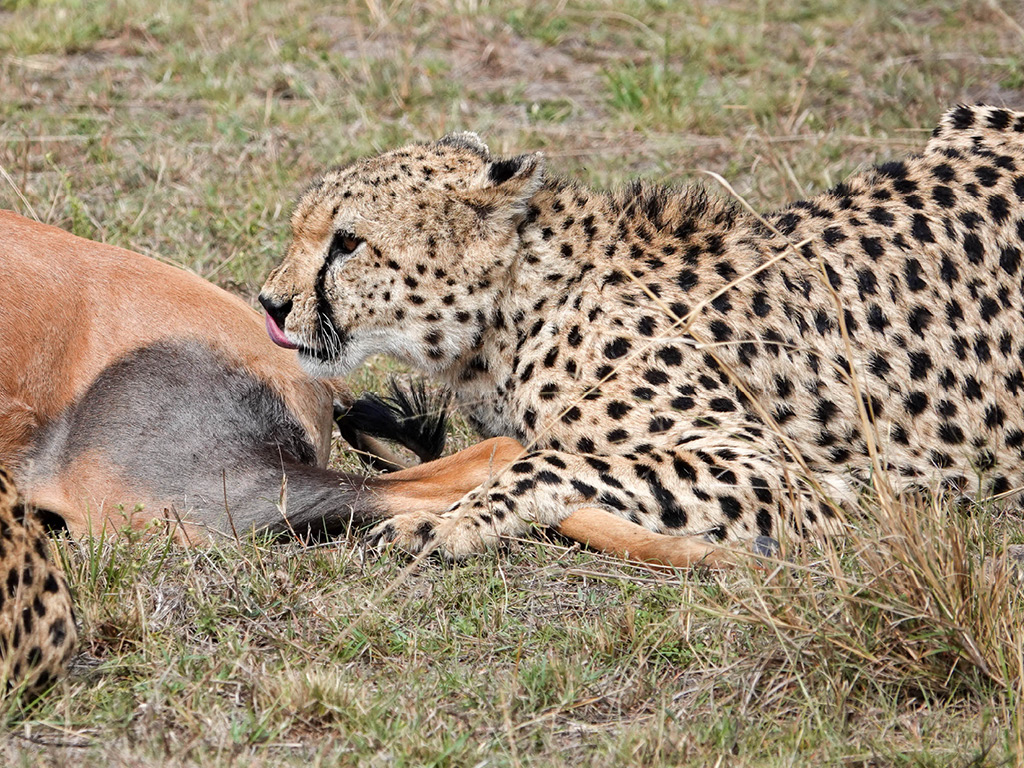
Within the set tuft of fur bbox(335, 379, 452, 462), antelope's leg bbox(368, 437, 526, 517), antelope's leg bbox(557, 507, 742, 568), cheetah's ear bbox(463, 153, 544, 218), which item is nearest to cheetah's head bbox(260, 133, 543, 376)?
cheetah's ear bbox(463, 153, 544, 218)

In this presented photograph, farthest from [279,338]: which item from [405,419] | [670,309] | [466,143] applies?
[670,309]

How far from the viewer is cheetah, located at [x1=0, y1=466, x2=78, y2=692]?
2.98 meters

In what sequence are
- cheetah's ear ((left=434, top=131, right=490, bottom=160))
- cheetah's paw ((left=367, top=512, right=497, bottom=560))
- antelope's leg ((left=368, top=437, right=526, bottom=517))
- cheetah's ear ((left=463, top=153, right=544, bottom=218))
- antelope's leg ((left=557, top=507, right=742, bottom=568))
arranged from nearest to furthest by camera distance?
antelope's leg ((left=557, top=507, right=742, bottom=568))
cheetah's paw ((left=367, top=512, right=497, bottom=560))
antelope's leg ((left=368, top=437, right=526, bottom=517))
cheetah's ear ((left=463, top=153, right=544, bottom=218))
cheetah's ear ((left=434, top=131, right=490, bottom=160))

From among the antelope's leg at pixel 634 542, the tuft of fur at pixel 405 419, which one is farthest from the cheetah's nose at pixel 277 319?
the antelope's leg at pixel 634 542

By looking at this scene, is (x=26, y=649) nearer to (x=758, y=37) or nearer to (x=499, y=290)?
(x=499, y=290)

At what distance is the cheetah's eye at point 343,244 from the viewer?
4301 millimetres

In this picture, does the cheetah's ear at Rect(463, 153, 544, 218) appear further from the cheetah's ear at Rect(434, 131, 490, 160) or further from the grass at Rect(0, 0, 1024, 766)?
the grass at Rect(0, 0, 1024, 766)

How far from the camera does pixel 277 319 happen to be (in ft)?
14.3

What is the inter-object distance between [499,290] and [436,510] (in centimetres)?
73

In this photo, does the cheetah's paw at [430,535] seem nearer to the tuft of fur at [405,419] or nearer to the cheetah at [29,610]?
the tuft of fur at [405,419]

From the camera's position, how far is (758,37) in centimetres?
803

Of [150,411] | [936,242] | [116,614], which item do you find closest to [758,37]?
[936,242]

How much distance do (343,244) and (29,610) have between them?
1.66 m

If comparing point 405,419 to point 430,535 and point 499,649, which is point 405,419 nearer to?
point 430,535
